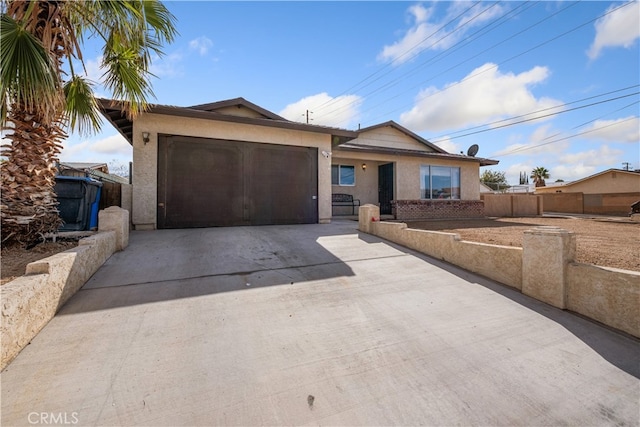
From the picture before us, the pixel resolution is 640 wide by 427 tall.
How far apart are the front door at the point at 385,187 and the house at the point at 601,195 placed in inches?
858

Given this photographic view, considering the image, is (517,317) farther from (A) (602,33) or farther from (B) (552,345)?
(A) (602,33)

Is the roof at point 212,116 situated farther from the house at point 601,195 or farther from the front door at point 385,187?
the house at point 601,195

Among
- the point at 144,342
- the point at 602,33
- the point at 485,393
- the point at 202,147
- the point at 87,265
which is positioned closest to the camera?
the point at 485,393

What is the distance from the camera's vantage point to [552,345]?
2711mm

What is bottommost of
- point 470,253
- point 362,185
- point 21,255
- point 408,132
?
point 470,253

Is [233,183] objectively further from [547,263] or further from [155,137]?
[547,263]

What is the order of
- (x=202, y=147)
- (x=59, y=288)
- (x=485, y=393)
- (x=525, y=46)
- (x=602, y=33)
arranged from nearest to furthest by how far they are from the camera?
(x=485, y=393)
(x=59, y=288)
(x=202, y=147)
(x=602, y=33)
(x=525, y=46)

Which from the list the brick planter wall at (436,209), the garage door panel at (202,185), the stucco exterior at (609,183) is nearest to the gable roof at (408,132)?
the brick planter wall at (436,209)

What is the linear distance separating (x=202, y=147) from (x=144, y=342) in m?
6.38

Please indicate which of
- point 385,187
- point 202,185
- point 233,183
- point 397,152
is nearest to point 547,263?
point 233,183

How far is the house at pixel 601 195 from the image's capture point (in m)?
21.8

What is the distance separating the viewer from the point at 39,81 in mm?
3576

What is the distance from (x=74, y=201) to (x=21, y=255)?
2.96 metres

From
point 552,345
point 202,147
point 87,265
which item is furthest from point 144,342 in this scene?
point 202,147
